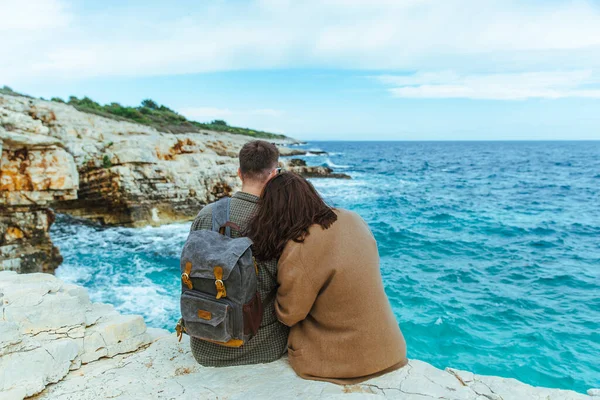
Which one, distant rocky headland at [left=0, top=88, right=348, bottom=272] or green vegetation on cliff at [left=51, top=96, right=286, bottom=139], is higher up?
green vegetation on cliff at [left=51, top=96, right=286, bottom=139]

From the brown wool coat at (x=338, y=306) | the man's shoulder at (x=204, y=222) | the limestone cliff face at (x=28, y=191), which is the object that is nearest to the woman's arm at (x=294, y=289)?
the brown wool coat at (x=338, y=306)

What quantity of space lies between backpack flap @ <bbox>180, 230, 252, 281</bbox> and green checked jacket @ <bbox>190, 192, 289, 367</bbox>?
0.30m

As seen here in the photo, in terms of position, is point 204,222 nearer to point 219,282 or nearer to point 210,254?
point 210,254

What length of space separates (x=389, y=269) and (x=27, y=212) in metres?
10.8

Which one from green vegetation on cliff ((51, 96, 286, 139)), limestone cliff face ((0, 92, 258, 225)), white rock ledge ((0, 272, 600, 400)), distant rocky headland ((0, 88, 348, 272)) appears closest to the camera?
white rock ledge ((0, 272, 600, 400))

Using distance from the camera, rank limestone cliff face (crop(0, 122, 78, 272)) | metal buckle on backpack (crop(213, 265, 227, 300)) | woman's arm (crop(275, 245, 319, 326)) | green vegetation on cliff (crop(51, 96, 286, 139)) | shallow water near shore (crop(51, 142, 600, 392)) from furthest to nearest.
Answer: green vegetation on cliff (crop(51, 96, 286, 139)) → limestone cliff face (crop(0, 122, 78, 272)) → shallow water near shore (crop(51, 142, 600, 392)) → woman's arm (crop(275, 245, 319, 326)) → metal buckle on backpack (crop(213, 265, 227, 300))

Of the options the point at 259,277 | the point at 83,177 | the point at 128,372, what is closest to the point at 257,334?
the point at 259,277

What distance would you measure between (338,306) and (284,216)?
2.64 ft

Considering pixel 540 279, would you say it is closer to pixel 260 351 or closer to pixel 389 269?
pixel 389 269

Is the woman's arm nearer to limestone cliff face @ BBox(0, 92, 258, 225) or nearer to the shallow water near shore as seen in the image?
the shallow water near shore

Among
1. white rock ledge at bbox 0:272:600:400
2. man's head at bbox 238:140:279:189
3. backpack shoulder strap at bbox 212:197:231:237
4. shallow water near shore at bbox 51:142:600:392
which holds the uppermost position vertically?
man's head at bbox 238:140:279:189

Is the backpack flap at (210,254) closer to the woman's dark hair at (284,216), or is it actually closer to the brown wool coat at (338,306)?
the woman's dark hair at (284,216)

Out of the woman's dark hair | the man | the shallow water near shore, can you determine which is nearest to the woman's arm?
the woman's dark hair

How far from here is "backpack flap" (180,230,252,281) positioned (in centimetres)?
265
